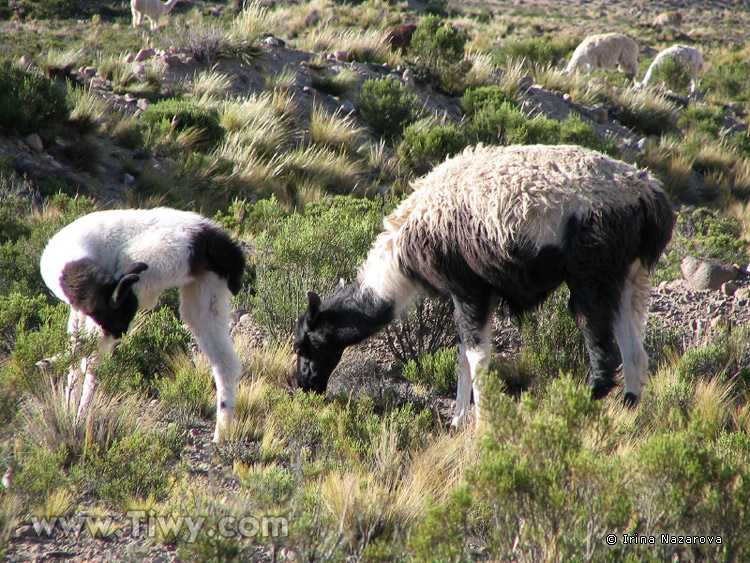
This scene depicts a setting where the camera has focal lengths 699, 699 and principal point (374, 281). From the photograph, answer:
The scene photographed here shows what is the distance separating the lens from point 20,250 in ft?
23.0

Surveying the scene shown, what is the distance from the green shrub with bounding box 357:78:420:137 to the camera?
12875 mm

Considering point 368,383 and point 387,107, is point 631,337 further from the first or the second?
point 387,107

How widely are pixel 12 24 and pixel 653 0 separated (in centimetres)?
4093

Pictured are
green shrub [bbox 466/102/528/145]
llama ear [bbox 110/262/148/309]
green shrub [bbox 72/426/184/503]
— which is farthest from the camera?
green shrub [bbox 466/102/528/145]

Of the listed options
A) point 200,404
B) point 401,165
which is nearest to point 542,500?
point 200,404

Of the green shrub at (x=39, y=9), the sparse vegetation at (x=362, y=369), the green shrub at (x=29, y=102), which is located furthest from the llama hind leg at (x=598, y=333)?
the green shrub at (x=39, y=9)

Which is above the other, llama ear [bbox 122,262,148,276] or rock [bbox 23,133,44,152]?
llama ear [bbox 122,262,148,276]

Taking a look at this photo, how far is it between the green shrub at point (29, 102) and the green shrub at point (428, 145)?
17.9 ft

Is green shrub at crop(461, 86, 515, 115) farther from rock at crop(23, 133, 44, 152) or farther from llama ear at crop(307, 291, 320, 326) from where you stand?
llama ear at crop(307, 291, 320, 326)

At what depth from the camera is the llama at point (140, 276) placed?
4387mm

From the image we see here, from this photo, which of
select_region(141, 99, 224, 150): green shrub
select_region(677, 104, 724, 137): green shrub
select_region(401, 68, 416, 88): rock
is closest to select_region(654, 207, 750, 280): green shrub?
select_region(401, 68, 416, 88): rock

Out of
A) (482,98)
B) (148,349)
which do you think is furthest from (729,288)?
(482,98)

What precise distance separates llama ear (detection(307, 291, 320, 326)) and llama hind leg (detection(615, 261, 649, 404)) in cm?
220

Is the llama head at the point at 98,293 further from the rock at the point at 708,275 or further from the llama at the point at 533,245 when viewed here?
the rock at the point at 708,275
